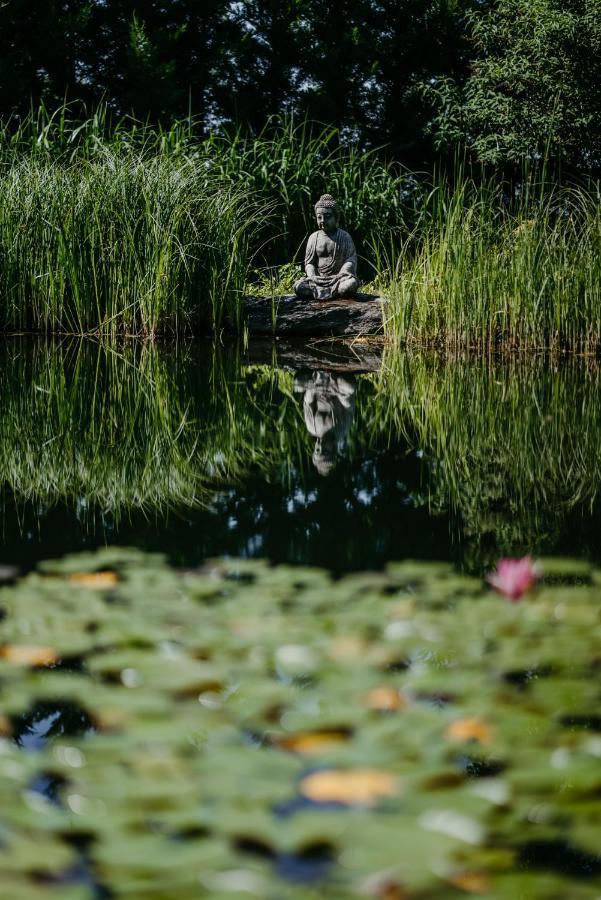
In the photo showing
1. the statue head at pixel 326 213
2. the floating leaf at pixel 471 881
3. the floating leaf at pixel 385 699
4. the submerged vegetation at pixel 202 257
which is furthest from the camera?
the statue head at pixel 326 213

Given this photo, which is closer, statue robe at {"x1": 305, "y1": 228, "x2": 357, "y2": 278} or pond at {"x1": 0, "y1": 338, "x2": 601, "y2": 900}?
pond at {"x1": 0, "y1": 338, "x2": 601, "y2": 900}

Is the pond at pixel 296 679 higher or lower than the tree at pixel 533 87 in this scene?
lower

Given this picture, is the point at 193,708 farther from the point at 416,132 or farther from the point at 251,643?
the point at 416,132

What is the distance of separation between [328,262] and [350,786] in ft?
29.3

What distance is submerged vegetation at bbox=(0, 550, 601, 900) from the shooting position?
2.90 feet

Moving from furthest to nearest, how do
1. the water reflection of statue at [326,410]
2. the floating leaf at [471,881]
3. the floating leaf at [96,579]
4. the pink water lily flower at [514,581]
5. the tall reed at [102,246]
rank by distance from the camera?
the tall reed at [102,246]
the water reflection of statue at [326,410]
the floating leaf at [96,579]
the pink water lily flower at [514,581]
the floating leaf at [471,881]

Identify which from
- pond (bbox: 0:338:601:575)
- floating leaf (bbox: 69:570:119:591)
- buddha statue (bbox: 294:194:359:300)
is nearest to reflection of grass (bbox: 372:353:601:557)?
pond (bbox: 0:338:601:575)

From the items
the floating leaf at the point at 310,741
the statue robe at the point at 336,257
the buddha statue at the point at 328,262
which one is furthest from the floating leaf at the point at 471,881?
the statue robe at the point at 336,257

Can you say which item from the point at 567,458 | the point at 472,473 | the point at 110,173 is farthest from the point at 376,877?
the point at 110,173

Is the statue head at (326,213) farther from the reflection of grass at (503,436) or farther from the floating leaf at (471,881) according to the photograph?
the floating leaf at (471,881)

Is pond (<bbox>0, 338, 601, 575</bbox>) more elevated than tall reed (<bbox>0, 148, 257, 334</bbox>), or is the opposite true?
tall reed (<bbox>0, 148, 257, 334</bbox>)

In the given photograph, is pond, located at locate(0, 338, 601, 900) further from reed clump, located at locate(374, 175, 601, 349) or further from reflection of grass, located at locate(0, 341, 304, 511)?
reed clump, located at locate(374, 175, 601, 349)

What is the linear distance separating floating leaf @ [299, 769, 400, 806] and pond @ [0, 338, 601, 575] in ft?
2.51

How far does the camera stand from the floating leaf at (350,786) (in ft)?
3.24
